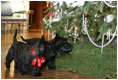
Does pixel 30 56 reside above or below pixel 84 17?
below

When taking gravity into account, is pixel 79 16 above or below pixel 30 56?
above

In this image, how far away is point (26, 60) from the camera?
2.30 m

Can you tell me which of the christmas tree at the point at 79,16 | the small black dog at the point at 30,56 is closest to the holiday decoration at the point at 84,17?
the christmas tree at the point at 79,16

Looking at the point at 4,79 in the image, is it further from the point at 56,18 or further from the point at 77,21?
the point at 56,18

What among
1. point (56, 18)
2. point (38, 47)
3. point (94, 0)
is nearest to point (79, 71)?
point (38, 47)

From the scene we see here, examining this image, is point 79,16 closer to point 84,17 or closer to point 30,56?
point 84,17

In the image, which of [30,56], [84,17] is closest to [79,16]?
[84,17]

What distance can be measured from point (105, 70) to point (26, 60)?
112 cm

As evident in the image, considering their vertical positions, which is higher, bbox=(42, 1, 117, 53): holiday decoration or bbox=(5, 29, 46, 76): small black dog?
bbox=(42, 1, 117, 53): holiday decoration

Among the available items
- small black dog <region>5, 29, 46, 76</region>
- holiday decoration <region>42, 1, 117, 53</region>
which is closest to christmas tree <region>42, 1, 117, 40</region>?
holiday decoration <region>42, 1, 117, 53</region>

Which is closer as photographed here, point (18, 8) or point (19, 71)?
point (19, 71)

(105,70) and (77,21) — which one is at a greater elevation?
(77,21)

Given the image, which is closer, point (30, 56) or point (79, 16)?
point (30, 56)

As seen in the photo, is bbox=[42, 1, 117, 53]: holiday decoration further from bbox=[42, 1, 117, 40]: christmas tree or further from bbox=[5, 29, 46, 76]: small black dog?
bbox=[5, 29, 46, 76]: small black dog
